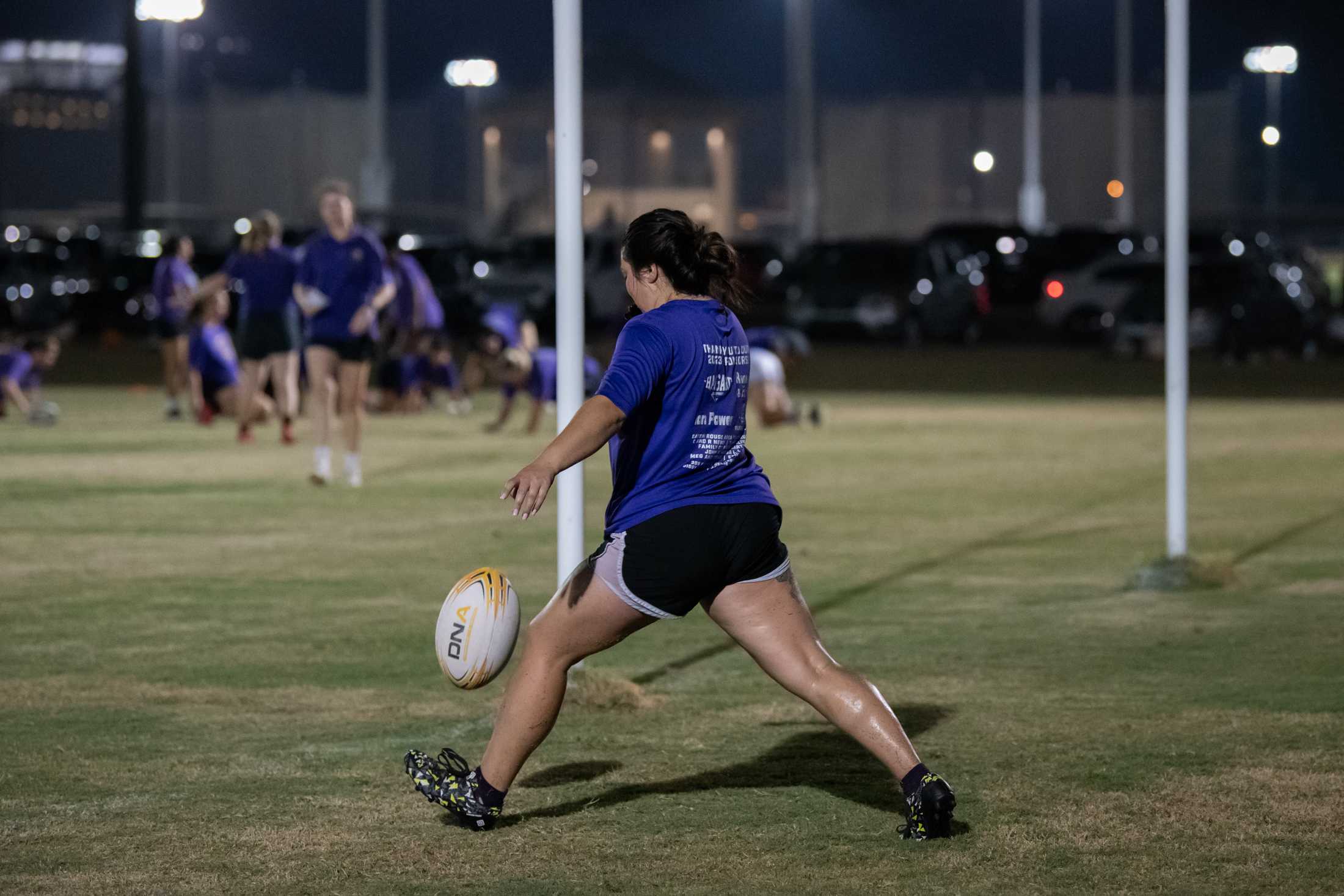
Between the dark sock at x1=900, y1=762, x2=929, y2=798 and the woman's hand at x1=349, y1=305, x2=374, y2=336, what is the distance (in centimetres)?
956

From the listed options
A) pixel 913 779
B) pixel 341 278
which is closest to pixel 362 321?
pixel 341 278

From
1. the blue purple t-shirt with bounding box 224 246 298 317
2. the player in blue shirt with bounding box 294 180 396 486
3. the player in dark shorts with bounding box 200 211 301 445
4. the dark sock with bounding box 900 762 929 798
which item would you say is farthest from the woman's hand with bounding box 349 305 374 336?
the dark sock with bounding box 900 762 929 798

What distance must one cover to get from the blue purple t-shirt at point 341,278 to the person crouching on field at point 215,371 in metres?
3.99

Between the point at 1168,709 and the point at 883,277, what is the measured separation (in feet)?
104

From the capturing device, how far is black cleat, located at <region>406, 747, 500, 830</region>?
598 cm

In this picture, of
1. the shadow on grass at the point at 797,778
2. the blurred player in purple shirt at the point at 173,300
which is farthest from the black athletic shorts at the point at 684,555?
the blurred player in purple shirt at the point at 173,300

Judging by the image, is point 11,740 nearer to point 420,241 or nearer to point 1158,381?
point 1158,381

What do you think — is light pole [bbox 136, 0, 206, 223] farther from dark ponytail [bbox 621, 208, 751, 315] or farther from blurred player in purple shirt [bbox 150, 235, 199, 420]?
dark ponytail [bbox 621, 208, 751, 315]

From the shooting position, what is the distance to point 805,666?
19.1 ft

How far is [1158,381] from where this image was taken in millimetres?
28312

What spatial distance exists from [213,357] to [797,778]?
46.7ft

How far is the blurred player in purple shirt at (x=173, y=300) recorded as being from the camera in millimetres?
21280

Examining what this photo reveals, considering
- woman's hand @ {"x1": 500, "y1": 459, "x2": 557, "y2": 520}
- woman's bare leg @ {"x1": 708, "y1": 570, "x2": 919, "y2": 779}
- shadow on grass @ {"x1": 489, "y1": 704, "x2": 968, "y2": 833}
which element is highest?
woman's hand @ {"x1": 500, "y1": 459, "x2": 557, "y2": 520}

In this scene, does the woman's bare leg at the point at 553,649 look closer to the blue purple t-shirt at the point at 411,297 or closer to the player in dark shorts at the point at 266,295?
the player in dark shorts at the point at 266,295
